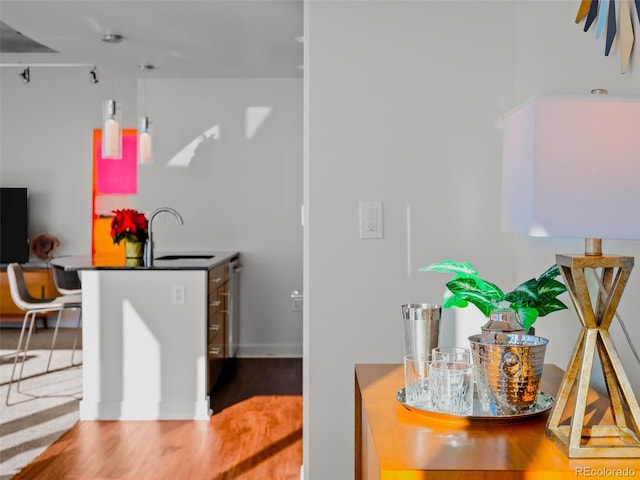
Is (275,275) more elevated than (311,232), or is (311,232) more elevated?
(311,232)

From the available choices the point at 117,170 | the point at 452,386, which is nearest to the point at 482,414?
the point at 452,386

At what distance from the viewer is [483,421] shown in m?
1.35

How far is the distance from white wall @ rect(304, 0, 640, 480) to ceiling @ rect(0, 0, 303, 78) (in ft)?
5.98

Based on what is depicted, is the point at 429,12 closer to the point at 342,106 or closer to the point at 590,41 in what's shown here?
the point at 342,106

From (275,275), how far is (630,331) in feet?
15.9

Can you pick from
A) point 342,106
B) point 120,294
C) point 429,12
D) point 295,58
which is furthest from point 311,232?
point 295,58

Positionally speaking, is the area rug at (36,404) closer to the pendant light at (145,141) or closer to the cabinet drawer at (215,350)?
the cabinet drawer at (215,350)

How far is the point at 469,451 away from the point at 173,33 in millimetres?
4107

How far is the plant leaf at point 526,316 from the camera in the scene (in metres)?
1.49

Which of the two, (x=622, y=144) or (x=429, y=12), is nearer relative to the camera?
(x=622, y=144)

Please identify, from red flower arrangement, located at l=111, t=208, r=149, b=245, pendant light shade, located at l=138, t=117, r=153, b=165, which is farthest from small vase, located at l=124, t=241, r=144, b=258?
pendant light shade, located at l=138, t=117, r=153, b=165

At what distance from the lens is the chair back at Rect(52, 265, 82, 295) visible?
5379mm

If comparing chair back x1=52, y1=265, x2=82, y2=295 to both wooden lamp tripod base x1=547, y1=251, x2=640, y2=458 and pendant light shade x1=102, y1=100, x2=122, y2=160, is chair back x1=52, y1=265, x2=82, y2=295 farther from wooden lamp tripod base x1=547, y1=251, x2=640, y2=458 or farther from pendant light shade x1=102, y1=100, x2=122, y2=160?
wooden lamp tripod base x1=547, y1=251, x2=640, y2=458

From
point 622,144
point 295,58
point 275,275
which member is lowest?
point 275,275
